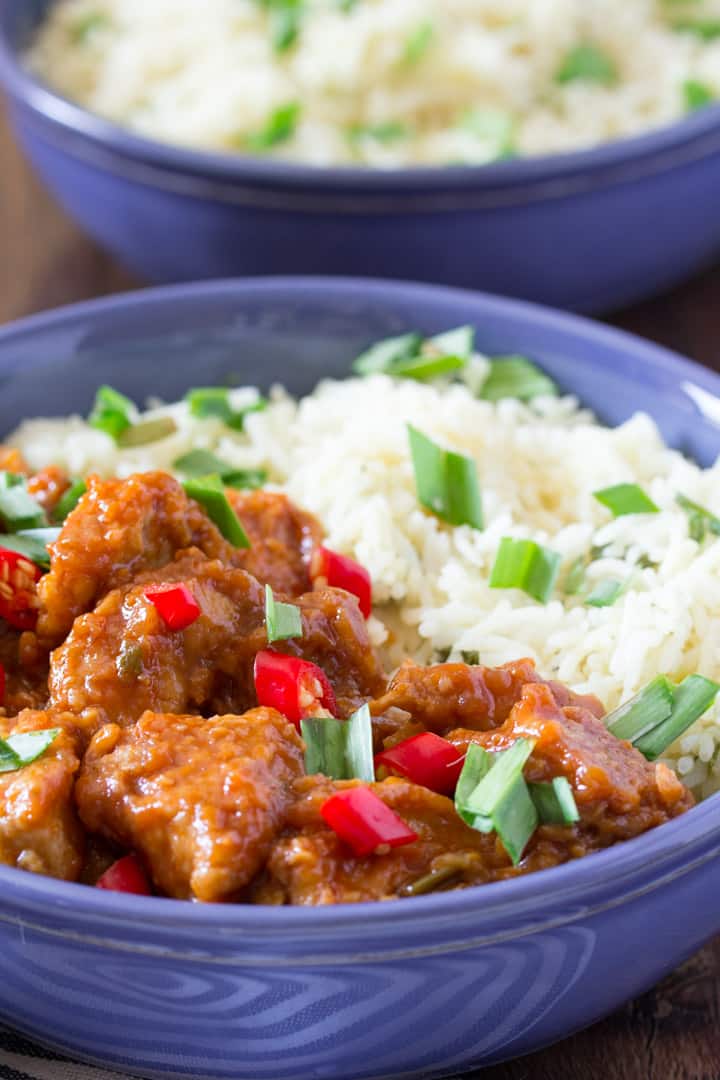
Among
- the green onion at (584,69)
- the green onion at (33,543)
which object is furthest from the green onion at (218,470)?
the green onion at (584,69)

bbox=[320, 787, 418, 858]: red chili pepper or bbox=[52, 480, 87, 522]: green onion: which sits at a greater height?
bbox=[320, 787, 418, 858]: red chili pepper

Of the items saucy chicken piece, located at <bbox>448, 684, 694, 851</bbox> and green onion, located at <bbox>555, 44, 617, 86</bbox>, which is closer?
saucy chicken piece, located at <bbox>448, 684, 694, 851</bbox>

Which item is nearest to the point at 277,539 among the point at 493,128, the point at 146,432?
the point at 146,432

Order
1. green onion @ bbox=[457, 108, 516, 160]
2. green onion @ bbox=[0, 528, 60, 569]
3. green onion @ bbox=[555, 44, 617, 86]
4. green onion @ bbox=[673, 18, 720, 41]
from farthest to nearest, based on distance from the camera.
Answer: green onion @ bbox=[673, 18, 720, 41] < green onion @ bbox=[555, 44, 617, 86] < green onion @ bbox=[457, 108, 516, 160] < green onion @ bbox=[0, 528, 60, 569]

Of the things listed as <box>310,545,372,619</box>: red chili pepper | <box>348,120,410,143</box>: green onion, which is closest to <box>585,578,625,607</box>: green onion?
<box>310,545,372,619</box>: red chili pepper

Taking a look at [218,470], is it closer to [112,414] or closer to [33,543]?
[112,414]

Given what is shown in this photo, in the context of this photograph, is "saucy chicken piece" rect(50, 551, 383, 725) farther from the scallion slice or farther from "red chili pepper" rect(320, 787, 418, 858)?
the scallion slice
